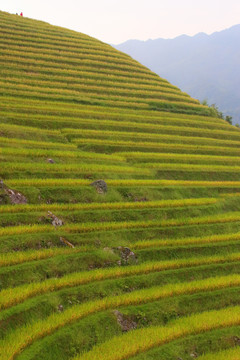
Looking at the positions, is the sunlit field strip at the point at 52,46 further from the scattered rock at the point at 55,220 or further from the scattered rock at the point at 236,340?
the scattered rock at the point at 236,340

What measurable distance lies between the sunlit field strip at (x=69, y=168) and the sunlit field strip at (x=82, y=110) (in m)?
10.3

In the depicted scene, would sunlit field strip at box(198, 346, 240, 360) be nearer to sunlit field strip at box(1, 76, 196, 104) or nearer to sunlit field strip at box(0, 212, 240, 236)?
sunlit field strip at box(0, 212, 240, 236)

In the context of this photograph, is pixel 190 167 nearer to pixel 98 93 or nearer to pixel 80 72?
pixel 98 93

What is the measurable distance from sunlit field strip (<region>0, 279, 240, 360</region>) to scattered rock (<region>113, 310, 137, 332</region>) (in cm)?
32

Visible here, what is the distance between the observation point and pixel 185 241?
15.4 meters

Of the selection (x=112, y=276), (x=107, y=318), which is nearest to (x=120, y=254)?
(x=112, y=276)

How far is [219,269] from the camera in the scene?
1412 centimetres

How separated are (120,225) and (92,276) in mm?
4086

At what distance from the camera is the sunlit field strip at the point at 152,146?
25.4 metres

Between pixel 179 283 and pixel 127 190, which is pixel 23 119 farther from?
pixel 179 283

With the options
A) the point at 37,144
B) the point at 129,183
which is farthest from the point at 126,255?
the point at 37,144

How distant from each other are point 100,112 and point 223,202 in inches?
631

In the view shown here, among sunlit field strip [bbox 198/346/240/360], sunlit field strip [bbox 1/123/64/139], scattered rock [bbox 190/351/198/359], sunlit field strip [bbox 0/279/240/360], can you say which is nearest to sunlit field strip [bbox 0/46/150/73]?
sunlit field strip [bbox 1/123/64/139]

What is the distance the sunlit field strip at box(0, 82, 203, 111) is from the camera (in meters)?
33.2
